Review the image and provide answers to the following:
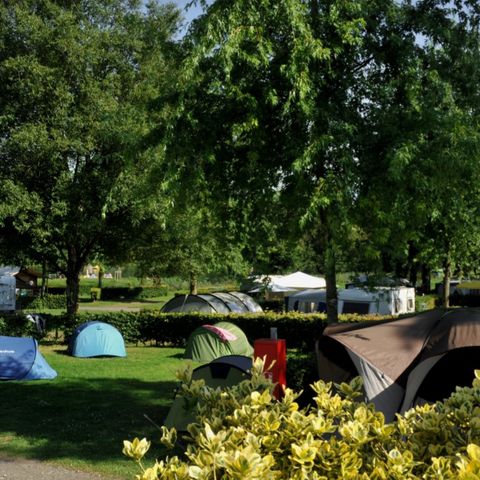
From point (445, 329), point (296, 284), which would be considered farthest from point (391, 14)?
point (296, 284)

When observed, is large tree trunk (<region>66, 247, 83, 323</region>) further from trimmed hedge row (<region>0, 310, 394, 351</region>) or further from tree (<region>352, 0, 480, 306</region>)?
tree (<region>352, 0, 480, 306</region>)

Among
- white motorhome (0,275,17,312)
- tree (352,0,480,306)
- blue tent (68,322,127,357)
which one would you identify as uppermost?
tree (352,0,480,306)

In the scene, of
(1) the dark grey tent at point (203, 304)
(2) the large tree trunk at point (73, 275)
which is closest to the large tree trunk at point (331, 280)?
(1) the dark grey tent at point (203, 304)

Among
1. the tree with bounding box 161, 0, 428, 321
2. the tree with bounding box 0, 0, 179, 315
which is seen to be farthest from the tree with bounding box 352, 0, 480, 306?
the tree with bounding box 0, 0, 179, 315

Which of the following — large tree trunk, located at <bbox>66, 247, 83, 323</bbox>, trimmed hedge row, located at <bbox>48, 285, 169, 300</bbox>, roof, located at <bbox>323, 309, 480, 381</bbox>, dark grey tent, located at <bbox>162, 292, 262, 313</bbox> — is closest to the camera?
roof, located at <bbox>323, 309, 480, 381</bbox>

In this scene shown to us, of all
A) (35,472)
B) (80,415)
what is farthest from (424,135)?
(80,415)

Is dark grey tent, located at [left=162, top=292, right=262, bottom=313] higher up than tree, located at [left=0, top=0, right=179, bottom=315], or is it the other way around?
Answer: tree, located at [left=0, top=0, right=179, bottom=315]

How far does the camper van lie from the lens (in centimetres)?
2239

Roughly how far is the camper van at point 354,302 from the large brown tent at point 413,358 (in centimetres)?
1407

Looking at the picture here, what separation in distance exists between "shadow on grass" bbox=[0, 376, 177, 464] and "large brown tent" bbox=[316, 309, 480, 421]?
313cm

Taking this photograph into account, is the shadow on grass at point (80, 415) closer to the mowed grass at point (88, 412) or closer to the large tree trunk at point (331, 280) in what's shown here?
the mowed grass at point (88, 412)

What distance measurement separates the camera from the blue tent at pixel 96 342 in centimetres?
1623

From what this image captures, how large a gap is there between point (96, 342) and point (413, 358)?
37.6 ft

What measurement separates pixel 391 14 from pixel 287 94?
1.80 m
